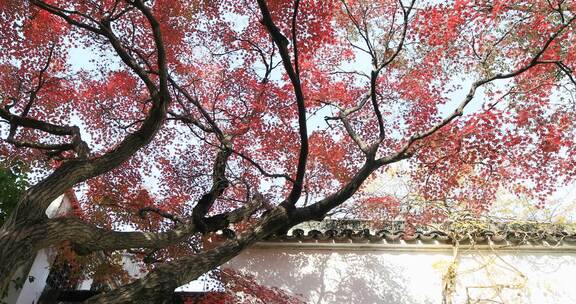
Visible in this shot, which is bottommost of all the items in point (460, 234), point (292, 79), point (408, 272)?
point (408, 272)

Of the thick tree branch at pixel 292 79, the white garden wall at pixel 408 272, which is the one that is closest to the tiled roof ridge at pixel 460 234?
the white garden wall at pixel 408 272

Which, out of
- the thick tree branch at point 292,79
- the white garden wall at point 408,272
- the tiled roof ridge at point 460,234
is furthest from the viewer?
the tiled roof ridge at point 460,234

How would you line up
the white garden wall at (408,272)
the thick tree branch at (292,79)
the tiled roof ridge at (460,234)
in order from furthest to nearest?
the tiled roof ridge at (460,234), the white garden wall at (408,272), the thick tree branch at (292,79)

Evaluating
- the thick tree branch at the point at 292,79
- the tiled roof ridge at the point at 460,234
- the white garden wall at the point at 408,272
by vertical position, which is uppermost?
the thick tree branch at the point at 292,79

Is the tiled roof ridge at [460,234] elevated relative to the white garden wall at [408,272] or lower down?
elevated

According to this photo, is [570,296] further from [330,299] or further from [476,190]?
[330,299]

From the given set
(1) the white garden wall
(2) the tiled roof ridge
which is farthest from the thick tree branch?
(1) the white garden wall

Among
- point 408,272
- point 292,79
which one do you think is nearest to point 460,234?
point 408,272

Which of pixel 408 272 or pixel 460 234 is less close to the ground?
pixel 460 234

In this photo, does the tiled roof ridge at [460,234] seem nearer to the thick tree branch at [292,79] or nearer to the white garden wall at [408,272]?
the white garden wall at [408,272]

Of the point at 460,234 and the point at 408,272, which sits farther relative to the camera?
the point at 408,272

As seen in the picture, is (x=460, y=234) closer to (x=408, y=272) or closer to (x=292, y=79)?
(x=408, y=272)

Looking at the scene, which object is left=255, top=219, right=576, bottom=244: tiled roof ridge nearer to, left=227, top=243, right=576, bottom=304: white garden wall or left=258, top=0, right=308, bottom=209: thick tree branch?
left=227, top=243, right=576, bottom=304: white garden wall

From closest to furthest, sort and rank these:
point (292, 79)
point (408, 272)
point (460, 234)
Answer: point (292, 79), point (460, 234), point (408, 272)
